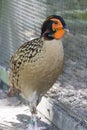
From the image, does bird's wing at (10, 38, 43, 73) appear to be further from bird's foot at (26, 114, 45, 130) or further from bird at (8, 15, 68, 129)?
bird's foot at (26, 114, 45, 130)

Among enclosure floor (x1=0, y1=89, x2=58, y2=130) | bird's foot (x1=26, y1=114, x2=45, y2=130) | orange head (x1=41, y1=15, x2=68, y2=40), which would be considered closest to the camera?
orange head (x1=41, y1=15, x2=68, y2=40)

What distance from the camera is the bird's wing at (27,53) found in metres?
5.26

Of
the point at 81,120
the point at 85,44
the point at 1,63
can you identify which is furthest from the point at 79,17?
the point at 1,63

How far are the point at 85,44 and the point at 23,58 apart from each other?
0.70 m

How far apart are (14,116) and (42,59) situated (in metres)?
1.37

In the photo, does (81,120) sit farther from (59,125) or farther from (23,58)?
(23,58)

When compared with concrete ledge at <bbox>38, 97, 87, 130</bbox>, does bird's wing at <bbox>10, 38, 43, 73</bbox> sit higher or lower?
higher

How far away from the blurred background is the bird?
0.35 meters

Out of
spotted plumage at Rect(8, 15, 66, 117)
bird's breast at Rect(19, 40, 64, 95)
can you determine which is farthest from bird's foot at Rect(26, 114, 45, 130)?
bird's breast at Rect(19, 40, 64, 95)

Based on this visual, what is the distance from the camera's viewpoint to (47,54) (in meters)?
5.16

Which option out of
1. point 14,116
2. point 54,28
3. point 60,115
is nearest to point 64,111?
point 60,115

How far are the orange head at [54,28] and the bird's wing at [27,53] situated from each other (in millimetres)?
126

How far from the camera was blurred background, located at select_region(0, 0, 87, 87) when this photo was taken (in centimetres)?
550

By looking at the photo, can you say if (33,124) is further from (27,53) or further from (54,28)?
(54,28)
